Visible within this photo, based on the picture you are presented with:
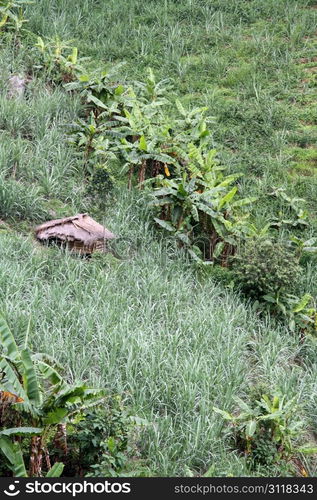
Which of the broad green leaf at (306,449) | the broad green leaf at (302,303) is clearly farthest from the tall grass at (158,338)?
the broad green leaf at (306,449)

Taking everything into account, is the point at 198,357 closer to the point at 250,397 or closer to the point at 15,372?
the point at 250,397

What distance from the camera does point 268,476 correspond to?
555 centimetres

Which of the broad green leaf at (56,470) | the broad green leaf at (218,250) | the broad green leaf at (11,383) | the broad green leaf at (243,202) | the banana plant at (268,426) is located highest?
the broad green leaf at (11,383)

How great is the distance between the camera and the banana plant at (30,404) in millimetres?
4906

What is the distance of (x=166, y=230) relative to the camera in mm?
8758

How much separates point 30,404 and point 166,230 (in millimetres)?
4103

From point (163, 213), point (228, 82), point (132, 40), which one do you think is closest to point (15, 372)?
point (163, 213)

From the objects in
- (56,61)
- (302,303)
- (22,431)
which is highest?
(22,431)

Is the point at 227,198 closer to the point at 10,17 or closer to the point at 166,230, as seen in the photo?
the point at 166,230

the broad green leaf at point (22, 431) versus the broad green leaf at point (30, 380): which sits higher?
the broad green leaf at point (30, 380)

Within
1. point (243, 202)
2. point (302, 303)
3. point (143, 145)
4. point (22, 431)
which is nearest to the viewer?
point (22, 431)

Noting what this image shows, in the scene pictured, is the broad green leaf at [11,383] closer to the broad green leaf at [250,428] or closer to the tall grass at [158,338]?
the tall grass at [158,338]

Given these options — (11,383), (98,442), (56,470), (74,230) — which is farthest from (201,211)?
(56,470)

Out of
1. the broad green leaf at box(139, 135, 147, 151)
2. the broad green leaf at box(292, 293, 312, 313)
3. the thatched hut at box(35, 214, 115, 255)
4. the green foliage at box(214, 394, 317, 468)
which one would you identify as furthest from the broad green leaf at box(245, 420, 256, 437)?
the broad green leaf at box(139, 135, 147, 151)
